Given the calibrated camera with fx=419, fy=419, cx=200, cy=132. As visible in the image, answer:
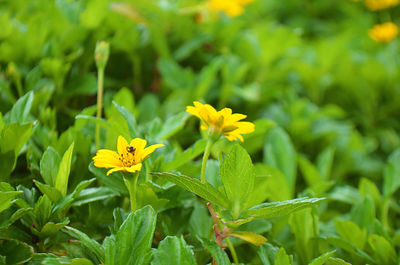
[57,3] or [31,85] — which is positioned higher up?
[57,3]

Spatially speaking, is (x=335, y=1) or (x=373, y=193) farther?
(x=335, y=1)

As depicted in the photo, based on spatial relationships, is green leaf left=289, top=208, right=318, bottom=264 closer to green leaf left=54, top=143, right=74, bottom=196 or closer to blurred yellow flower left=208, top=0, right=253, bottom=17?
green leaf left=54, top=143, right=74, bottom=196

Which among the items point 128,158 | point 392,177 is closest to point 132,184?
point 128,158

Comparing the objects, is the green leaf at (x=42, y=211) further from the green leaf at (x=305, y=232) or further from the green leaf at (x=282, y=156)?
the green leaf at (x=282, y=156)

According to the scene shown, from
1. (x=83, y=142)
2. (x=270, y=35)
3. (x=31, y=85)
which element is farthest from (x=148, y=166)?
(x=270, y=35)

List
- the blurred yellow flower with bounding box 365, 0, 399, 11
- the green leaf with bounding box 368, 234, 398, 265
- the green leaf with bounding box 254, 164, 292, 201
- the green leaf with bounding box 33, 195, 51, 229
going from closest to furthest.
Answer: the green leaf with bounding box 33, 195, 51, 229 < the green leaf with bounding box 368, 234, 398, 265 < the green leaf with bounding box 254, 164, 292, 201 < the blurred yellow flower with bounding box 365, 0, 399, 11

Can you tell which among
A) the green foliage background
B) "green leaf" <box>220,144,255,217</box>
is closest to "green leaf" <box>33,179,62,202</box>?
the green foliage background

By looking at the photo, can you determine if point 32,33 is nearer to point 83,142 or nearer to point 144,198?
point 83,142
